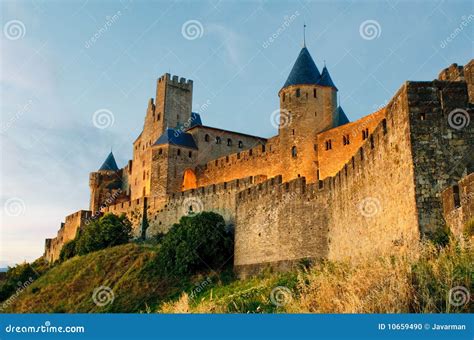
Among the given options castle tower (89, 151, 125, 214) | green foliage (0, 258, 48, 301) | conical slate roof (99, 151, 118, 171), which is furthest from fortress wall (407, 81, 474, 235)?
conical slate roof (99, 151, 118, 171)

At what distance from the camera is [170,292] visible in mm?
27109

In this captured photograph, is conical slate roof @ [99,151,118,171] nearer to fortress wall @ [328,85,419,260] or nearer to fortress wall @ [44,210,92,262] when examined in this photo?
fortress wall @ [44,210,92,262]

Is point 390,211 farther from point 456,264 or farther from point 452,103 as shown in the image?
point 456,264

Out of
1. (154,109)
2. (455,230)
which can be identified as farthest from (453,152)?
(154,109)

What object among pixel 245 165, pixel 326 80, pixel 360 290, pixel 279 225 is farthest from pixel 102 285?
pixel 360 290

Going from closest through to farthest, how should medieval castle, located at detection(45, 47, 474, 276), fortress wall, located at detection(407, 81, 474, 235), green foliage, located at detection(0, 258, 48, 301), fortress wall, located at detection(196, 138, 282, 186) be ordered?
1. fortress wall, located at detection(407, 81, 474, 235)
2. medieval castle, located at detection(45, 47, 474, 276)
3. fortress wall, located at detection(196, 138, 282, 186)
4. green foliage, located at detection(0, 258, 48, 301)

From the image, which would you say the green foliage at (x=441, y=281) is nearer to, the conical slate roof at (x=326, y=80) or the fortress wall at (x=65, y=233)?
the conical slate roof at (x=326, y=80)

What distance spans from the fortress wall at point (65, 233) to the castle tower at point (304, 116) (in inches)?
901

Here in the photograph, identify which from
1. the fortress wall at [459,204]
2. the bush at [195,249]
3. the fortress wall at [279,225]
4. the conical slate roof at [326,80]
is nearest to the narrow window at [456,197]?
the fortress wall at [459,204]

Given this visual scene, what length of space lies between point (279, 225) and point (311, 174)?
11442 millimetres

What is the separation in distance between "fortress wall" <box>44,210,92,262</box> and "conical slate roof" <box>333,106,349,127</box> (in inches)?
1002

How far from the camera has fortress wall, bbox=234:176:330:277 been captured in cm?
2225

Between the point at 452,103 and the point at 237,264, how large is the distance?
17.0 m

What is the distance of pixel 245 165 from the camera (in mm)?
41875
